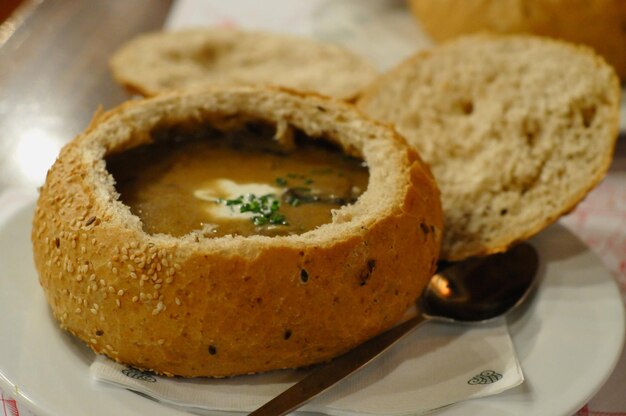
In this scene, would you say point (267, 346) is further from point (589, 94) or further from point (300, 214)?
point (589, 94)

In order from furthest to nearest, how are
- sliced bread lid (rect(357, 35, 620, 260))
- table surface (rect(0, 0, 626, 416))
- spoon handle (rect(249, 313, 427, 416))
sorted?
table surface (rect(0, 0, 626, 416)) < sliced bread lid (rect(357, 35, 620, 260)) < spoon handle (rect(249, 313, 427, 416))

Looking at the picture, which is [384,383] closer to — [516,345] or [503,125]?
[516,345]

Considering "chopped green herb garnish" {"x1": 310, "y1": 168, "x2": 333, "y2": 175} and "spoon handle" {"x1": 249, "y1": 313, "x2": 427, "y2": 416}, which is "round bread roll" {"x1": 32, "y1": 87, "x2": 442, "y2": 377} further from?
"chopped green herb garnish" {"x1": 310, "y1": 168, "x2": 333, "y2": 175}

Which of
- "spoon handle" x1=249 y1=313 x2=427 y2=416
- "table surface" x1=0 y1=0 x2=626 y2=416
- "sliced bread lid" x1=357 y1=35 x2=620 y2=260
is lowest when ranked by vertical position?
"table surface" x1=0 y1=0 x2=626 y2=416

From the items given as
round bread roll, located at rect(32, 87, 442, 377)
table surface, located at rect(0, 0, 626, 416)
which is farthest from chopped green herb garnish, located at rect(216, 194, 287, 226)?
table surface, located at rect(0, 0, 626, 416)

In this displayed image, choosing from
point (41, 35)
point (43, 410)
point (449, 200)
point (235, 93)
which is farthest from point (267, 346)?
point (41, 35)

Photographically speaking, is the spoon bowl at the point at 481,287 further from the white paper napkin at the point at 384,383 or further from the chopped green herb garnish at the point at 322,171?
the chopped green herb garnish at the point at 322,171
